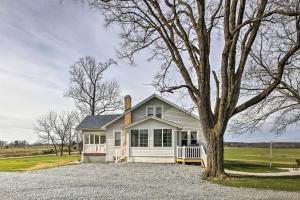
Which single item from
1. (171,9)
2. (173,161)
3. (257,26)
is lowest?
(173,161)

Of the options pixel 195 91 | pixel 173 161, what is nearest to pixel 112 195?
pixel 195 91

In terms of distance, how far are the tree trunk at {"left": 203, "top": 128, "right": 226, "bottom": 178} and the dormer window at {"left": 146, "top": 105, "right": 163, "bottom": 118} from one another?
42.5 ft

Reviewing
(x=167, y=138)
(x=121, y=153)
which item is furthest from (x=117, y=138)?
(x=167, y=138)

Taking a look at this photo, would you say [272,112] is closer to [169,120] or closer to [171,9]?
[171,9]

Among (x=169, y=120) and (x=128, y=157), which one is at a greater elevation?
(x=169, y=120)

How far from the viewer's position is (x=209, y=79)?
18.3 meters

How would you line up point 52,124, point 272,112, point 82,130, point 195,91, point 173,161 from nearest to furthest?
point 195,91 < point 272,112 < point 173,161 < point 82,130 < point 52,124

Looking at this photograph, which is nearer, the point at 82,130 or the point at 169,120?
the point at 169,120

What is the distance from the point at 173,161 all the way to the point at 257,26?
14298 millimetres

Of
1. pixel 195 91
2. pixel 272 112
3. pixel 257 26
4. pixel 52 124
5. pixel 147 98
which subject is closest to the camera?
pixel 257 26

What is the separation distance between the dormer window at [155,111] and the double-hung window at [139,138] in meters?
1.87

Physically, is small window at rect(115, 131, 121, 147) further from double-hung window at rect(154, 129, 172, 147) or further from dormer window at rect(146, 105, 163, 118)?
double-hung window at rect(154, 129, 172, 147)

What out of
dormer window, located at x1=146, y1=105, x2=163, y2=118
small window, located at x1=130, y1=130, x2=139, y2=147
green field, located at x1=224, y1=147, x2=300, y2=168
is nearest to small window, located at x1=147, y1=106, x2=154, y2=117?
dormer window, located at x1=146, y1=105, x2=163, y2=118

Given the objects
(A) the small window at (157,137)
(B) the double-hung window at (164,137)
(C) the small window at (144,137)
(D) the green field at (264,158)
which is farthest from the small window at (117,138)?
(D) the green field at (264,158)
